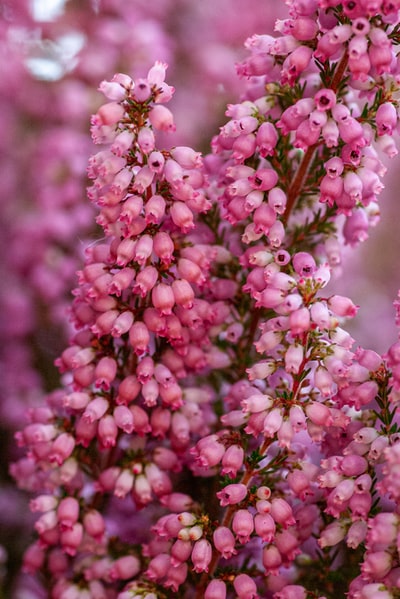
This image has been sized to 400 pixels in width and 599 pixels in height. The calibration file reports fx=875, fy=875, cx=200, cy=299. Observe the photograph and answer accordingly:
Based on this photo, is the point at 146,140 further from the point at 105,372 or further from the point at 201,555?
the point at 201,555

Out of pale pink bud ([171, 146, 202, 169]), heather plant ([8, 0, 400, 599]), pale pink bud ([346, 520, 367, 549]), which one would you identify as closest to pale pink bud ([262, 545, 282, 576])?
heather plant ([8, 0, 400, 599])

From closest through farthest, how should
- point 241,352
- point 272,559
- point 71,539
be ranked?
point 272,559
point 71,539
point 241,352

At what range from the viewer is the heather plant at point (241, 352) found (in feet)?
3.53

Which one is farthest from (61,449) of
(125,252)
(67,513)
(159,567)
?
(125,252)

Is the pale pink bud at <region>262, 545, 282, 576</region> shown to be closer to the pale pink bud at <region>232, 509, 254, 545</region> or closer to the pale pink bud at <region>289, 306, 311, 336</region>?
the pale pink bud at <region>232, 509, 254, 545</region>

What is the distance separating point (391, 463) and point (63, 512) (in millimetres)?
523

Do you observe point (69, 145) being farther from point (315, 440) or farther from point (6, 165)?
point (315, 440)

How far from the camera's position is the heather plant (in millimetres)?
1077

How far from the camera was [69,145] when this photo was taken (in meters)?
2.09

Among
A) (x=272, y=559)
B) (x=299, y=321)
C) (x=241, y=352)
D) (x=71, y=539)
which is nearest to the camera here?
(x=299, y=321)

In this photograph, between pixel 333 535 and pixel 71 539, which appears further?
pixel 71 539

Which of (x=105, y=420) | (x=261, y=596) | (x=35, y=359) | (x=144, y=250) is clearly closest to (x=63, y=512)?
(x=105, y=420)

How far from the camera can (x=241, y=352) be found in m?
1.40

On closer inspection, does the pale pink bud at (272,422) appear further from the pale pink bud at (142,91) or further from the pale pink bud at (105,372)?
the pale pink bud at (142,91)
